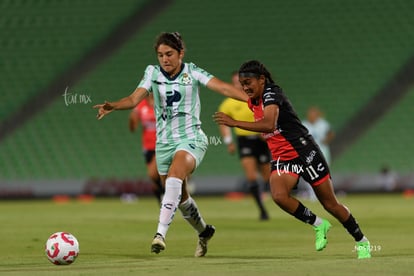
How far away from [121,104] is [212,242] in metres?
3.03

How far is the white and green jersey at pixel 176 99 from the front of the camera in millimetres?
10453

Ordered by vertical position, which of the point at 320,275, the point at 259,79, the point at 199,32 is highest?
the point at 199,32

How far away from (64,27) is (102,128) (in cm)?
337

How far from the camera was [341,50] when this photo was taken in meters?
27.4

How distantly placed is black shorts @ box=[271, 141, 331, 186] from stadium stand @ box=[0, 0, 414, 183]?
621 inches

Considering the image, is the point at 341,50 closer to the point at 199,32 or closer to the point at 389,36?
the point at 389,36

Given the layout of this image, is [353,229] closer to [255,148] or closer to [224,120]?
[224,120]

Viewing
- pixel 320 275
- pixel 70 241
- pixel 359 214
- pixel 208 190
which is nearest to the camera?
pixel 320 275

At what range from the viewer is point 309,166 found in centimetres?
993

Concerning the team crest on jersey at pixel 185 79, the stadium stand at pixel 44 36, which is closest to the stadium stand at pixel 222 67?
the stadium stand at pixel 44 36

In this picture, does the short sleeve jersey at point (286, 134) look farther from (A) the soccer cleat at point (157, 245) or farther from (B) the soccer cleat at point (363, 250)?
(A) the soccer cleat at point (157, 245)

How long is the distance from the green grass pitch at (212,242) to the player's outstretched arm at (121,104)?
1504 millimetres

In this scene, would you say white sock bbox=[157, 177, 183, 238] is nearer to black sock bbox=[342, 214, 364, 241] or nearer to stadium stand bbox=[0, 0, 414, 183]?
black sock bbox=[342, 214, 364, 241]

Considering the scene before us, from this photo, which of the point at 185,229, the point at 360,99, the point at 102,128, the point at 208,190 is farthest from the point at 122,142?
the point at 185,229
